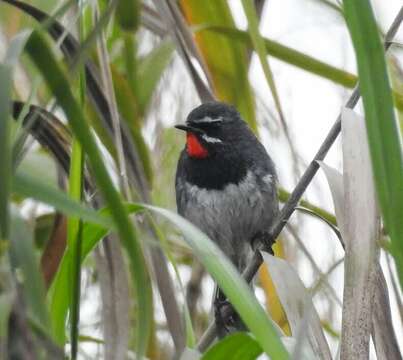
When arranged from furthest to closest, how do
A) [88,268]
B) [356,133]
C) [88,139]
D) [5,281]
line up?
[88,268]
[356,133]
[88,139]
[5,281]

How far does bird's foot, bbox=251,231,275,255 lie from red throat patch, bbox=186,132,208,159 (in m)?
0.40

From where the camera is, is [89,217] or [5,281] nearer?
[5,281]

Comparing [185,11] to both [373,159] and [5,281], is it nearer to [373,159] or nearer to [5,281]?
[373,159]

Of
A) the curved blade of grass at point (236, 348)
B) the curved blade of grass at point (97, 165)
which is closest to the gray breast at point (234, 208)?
the curved blade of grass at point (236, 348)

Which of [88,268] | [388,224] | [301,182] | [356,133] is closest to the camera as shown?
[388,224]

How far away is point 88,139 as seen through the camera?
4.19 ft

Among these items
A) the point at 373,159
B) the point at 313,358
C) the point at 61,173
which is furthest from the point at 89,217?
the point at 61,173

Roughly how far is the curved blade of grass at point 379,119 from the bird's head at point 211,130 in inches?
82.5

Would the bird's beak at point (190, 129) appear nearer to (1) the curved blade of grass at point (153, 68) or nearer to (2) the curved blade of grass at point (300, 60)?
(1) the curved blade of grass at point (153, 68)

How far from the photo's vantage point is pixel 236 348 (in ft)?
5.67

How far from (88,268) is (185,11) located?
3.34ft

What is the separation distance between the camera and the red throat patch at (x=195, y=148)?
371 centimetres

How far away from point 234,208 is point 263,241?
10.1 inches

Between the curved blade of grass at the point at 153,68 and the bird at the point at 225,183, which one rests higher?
the curved blade of grass at the point at 153,68
